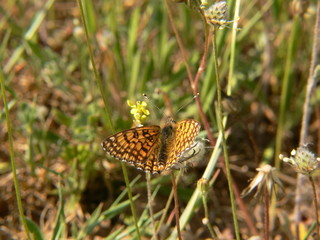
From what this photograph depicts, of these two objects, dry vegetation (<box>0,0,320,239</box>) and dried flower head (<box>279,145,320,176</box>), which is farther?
dry vegetation (<box>0,0,320,239</box>)

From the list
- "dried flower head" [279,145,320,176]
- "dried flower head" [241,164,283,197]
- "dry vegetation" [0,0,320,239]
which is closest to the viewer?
"dried flower head" [279,145,320,176]

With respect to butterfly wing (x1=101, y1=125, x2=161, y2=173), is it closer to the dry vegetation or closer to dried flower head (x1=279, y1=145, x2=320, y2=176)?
the dry vegetation

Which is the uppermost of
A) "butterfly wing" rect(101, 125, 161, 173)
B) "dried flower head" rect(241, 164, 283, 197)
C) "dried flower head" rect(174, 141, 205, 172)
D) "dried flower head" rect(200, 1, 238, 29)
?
"dried flower head" rect(200, 1, 238, 29)

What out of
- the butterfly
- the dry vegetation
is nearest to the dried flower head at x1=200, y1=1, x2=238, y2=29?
the butterfly

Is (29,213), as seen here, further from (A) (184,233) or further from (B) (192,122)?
(B) (192,122)

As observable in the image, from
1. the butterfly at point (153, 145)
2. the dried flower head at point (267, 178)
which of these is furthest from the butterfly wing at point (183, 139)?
the dried flower head at point (267, 178)

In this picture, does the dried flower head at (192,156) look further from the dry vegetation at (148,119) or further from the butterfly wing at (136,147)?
the dry vegetation at (148,119)

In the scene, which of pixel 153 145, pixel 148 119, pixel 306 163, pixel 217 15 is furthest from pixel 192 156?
pixel 148 119
